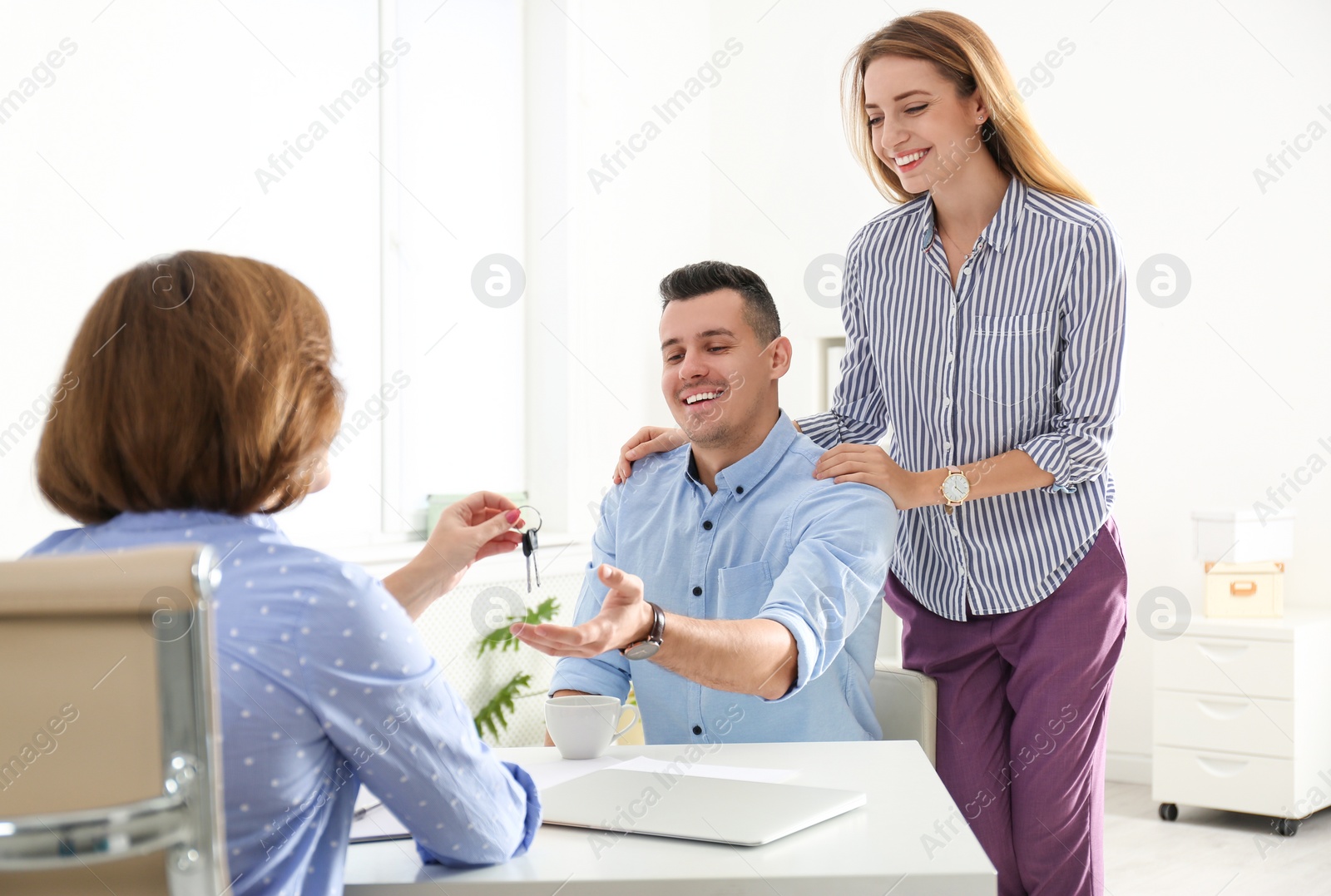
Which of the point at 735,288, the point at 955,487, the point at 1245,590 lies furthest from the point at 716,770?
the point at 1245,590

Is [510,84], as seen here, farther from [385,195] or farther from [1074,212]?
[1074,212]

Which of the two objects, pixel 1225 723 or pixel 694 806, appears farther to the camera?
pixel 1225 723

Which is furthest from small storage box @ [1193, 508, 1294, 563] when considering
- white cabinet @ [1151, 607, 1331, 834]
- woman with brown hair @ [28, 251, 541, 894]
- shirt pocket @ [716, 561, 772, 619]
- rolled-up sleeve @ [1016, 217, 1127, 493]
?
woman with brown hair @ [28, 251, 541, 894]

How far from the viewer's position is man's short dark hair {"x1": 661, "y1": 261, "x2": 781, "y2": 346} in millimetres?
2051

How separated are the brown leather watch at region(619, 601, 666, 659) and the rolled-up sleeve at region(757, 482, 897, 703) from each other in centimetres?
24

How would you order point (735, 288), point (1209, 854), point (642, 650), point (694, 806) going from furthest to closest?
1. point (1209, 854)
2. point (735, 288)
3. point (642, 650)
4. point (694, 806)

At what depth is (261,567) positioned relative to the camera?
37.2 inches

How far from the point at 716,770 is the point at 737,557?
0.62 metres

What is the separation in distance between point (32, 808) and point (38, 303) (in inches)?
87.4

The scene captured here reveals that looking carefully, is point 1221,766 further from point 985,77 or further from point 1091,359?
point 985,77

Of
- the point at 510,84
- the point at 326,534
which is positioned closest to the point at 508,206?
the point at 510,84

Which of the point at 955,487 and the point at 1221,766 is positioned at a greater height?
the point at 955,487

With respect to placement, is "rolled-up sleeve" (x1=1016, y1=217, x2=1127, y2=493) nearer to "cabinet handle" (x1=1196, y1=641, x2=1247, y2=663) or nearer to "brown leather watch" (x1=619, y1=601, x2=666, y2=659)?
"brown leather watch" (x1=619, y1=601, x2=666, y2=659)

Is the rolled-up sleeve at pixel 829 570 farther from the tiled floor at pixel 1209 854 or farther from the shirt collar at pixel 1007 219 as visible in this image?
the tiled floor at pixel 1209 854
